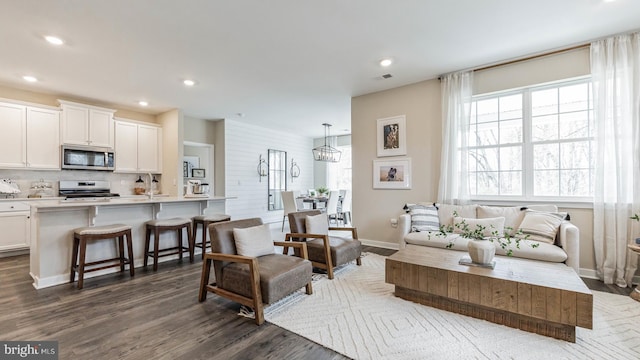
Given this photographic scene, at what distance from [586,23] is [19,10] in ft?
18.4

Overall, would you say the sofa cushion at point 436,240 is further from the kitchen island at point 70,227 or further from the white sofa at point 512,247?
the kitchen island at point 70,227

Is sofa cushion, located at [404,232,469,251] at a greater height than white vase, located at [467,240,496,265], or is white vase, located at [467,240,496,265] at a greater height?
white vase, located at [467,240,496,265]

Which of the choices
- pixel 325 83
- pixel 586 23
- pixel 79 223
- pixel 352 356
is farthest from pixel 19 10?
pixel 586 23

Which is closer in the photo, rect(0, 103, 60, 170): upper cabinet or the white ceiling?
the white ceiling

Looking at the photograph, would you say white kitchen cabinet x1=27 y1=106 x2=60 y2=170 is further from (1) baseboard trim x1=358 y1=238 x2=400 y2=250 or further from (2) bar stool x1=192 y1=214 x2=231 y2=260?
(1) baseboard trim x1=358 y1=238 x2=400 y2=250

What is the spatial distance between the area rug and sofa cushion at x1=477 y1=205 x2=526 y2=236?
0.99 m

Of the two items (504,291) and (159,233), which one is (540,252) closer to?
(504,291)

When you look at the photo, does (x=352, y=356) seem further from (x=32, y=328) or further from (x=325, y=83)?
(x=325, y=83)

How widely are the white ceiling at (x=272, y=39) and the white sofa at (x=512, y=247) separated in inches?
81.2

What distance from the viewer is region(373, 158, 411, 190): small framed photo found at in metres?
4.74

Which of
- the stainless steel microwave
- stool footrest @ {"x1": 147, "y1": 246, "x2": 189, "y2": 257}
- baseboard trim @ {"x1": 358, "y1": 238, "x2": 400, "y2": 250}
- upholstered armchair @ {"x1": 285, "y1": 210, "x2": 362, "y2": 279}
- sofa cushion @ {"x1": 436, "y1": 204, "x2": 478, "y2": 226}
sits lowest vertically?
baseboard trim @ {"x1": 358, "y1": 238, "x2": 400, "y2": 250}

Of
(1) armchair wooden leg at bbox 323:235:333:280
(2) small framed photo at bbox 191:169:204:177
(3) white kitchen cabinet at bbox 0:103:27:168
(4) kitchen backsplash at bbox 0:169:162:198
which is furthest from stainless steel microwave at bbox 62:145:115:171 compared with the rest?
(1) armchair wooden leg at bbox 323:235:333:280

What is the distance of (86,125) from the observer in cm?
523

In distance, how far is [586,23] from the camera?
2951mm
